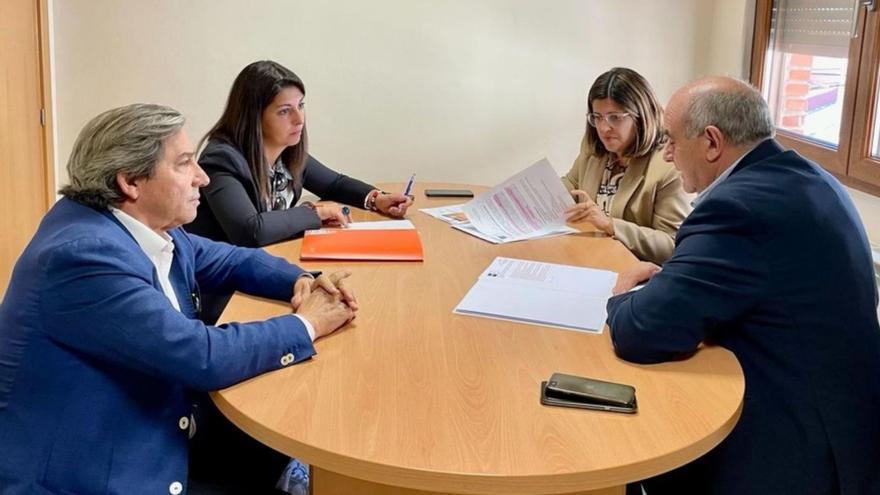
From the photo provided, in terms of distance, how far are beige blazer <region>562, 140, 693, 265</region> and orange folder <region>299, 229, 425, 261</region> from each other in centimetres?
59

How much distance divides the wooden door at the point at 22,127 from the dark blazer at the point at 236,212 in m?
1.26

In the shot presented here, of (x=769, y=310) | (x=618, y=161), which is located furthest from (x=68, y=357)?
(x=618, y=161)

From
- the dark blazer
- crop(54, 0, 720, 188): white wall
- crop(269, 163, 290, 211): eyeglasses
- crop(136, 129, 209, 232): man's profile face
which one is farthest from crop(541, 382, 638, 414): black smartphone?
crop(54, 0, 720, 188): white wall

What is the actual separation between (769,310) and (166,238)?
1035 mm

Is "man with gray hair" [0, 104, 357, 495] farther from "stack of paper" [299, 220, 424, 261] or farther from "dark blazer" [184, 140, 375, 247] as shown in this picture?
"dark blazer" [184, 140, 375, 247]

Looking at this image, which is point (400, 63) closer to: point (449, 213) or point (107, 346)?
point (449, 213)

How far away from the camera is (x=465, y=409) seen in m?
1.16

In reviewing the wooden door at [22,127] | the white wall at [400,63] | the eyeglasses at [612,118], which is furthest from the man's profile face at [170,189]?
the white wall at [400,63]

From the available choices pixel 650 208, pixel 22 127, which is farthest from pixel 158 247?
pixel 22 127

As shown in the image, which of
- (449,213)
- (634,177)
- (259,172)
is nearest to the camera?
(259,172)

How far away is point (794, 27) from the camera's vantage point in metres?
3.04

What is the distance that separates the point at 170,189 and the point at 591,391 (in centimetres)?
76

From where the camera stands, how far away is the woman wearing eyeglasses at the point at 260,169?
2.10 m

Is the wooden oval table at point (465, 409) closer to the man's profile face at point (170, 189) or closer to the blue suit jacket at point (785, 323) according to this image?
the blue suit jacket at point (785, 323)
